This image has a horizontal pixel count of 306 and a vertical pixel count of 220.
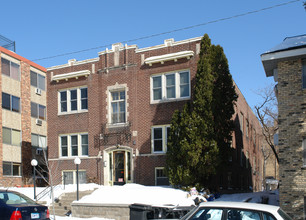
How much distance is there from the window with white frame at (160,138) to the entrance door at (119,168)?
2.27 metres

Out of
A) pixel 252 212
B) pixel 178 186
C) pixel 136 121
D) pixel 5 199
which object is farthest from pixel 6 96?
pixel 252 212

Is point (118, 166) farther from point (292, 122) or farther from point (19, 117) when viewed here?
point (292, 122)

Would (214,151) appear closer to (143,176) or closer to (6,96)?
(143,176)

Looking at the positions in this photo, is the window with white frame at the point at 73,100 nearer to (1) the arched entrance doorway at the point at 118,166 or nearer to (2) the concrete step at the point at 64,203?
(1) the arched entrance doorway at the point at 118,166

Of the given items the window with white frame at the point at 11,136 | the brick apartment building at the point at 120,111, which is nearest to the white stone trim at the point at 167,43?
the brick apartment building at the point at 120,111

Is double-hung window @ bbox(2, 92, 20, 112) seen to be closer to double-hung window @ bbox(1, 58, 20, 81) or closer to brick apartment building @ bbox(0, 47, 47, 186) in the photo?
brick apartment building @ bbox(0, 47, 47, 186)

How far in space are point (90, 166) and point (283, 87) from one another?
43.2ft

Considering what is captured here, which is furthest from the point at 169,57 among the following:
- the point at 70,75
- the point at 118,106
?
the point at 70,75

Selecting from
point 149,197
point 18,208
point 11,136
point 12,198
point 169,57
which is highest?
point 169,57

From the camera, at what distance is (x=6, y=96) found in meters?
28.1

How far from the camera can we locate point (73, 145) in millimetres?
24484

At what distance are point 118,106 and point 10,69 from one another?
10906 mm

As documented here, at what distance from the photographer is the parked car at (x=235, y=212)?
6.63 m

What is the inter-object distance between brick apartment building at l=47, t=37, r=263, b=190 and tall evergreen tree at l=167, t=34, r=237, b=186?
52.5 inches
